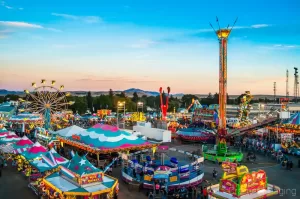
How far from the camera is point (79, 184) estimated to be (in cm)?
1362

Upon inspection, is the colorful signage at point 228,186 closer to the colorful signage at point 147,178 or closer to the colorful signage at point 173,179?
the colorful signage at point 173,179

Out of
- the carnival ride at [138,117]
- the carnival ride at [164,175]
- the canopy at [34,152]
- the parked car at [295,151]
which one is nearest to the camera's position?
the carnival ride at [164,175]

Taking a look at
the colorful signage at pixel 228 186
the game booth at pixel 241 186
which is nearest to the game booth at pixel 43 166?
the game booth at pixel 241 186

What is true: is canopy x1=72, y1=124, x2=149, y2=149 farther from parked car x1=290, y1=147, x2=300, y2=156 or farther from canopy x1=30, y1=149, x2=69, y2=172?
parked car x1=290, y1=147, x2=300, y2=156

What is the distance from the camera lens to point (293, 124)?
1250 inches

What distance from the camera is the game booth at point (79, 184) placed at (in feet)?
43.6

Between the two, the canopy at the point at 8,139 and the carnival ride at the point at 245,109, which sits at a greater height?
the carnival ride at the point at 245,109

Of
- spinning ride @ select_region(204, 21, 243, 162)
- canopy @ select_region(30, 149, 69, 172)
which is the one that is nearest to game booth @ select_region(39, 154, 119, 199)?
canopy @ select_region(30, 149, 69, 172)

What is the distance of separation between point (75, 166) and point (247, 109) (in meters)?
28.5

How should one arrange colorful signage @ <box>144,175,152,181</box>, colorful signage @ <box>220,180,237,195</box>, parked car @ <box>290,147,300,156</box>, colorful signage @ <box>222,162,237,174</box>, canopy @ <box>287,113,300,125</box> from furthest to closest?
1. canopy @ <box>287,113,300,125</box>
2. parked car @ <box>290,147,300,156</box>
3. colorful signage @ <box>144,175,152,181</box>
4. colorful signage @ <box>222,162,237,174</box>
5. colorful signage @ <box>220,180,237,195</box>

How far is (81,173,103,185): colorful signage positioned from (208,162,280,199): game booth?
488 cm

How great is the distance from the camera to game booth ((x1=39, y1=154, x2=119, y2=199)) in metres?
13.3

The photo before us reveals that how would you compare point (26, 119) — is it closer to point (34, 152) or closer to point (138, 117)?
point (138, 117)

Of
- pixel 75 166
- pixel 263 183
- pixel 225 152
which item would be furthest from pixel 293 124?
pixel 75 166
